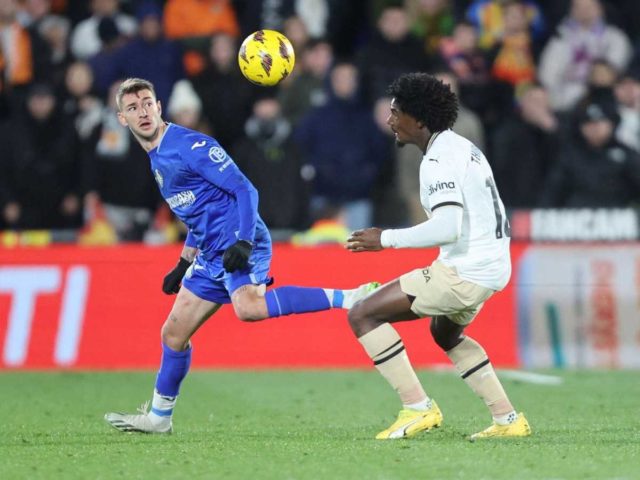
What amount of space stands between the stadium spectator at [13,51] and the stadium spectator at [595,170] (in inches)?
246

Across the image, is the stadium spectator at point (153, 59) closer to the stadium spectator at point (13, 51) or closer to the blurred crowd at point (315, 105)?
the blurred crowd at point (315, 105)

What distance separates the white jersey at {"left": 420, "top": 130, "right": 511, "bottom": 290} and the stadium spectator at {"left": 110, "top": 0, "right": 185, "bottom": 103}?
7842 millimetres

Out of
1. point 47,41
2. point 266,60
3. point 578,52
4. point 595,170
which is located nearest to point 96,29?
point 47,41

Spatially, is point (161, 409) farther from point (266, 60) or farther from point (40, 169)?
point (40, 169)

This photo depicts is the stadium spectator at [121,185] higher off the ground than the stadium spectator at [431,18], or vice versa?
the stadium spectator at [431,18]

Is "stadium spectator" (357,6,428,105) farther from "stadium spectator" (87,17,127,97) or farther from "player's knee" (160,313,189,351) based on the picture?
"player's knee" (160,313,189,351)

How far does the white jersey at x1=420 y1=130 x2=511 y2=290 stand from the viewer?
24.4 feet

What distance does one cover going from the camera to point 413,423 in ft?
25.5

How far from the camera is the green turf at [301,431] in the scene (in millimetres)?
6676

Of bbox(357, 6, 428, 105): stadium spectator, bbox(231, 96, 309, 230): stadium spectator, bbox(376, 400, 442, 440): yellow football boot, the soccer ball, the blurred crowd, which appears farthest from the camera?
bbox(357, 6, 428, 105): stadium spectator

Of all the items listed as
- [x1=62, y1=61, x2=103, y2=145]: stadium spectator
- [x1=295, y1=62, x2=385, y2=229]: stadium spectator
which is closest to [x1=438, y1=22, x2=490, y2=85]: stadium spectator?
[x1=295, y1=62, x2=385, y2=229]: stadium spectator

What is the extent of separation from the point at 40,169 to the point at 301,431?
7.20 meters

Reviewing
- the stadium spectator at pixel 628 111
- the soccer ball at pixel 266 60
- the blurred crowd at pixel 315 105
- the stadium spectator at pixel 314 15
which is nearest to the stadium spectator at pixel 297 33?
the blurred crowd at pixel 315 105

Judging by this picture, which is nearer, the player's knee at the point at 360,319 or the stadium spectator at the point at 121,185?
the player's knee at the point at 360,319
